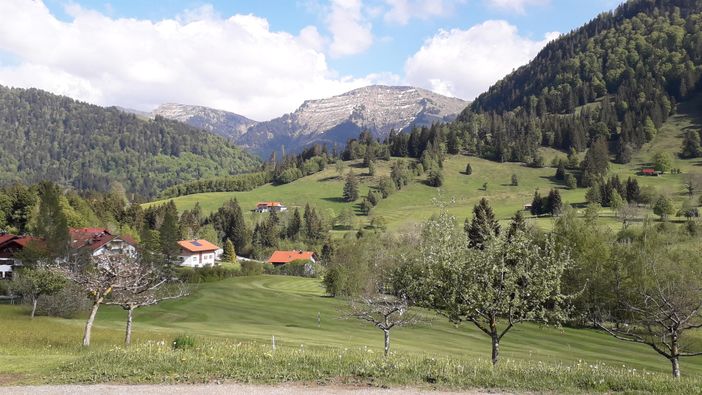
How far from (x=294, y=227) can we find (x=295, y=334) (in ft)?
448

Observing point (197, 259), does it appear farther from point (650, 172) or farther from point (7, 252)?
point (650, 172)

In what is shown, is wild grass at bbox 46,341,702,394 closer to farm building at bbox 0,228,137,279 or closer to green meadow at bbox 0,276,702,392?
green meadow at bbox 0,276,702,392

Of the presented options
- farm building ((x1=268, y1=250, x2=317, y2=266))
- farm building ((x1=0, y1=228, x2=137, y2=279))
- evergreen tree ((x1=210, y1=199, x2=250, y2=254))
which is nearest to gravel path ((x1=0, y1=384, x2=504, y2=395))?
farm building ((x1=0, y1=228, x2=137, y2=279))

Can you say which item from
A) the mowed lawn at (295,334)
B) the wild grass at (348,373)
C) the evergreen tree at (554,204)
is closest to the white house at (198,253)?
the mowed lawn at (295,334)

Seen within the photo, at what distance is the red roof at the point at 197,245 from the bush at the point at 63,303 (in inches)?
3689

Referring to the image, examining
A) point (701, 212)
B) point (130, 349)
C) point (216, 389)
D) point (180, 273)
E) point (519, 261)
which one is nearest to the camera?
point (216, 389)

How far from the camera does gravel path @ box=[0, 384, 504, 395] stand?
13.9m

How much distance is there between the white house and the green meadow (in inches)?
1862

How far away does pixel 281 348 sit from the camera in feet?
74.6

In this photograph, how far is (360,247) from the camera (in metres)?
93.2

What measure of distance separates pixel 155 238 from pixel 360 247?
47.5 metres

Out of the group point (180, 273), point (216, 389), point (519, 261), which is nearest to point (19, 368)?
point (216, 389)

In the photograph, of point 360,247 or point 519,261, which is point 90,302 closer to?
point 360,247

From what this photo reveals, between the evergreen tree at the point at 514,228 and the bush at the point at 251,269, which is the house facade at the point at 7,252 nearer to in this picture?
the bush at the point at 251,269
